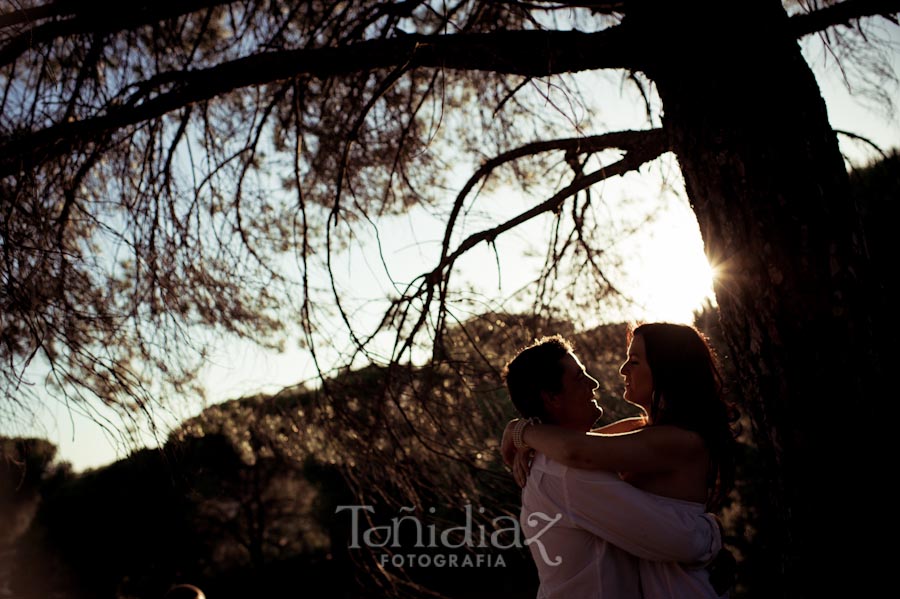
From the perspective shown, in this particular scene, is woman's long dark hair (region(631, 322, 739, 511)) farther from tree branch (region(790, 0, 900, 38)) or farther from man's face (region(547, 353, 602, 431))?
tree branch (region(790, 0, 900, 38))

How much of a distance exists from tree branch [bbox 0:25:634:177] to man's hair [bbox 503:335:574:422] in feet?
3.03

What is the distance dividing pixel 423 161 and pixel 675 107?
211 centimetres

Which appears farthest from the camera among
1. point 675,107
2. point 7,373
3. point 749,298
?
point 7,373

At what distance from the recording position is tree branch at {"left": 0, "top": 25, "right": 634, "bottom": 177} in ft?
7.77

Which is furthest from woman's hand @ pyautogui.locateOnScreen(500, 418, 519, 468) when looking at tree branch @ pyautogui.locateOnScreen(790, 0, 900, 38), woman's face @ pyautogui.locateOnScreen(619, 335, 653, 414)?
tree branch @ pyautogui.locateOnScreen(790, 0, 900, 38)

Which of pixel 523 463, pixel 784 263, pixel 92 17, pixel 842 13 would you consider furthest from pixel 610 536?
pixel 92 17

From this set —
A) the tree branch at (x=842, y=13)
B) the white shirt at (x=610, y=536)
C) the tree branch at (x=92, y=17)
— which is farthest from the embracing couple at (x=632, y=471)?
the tree branch at (x=92, y=17)

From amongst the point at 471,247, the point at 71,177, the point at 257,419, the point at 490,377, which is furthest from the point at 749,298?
the point at 71,177

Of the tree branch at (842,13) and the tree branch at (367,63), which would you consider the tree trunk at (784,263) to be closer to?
the tree branch at (367,63)

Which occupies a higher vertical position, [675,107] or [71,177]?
[71,177]

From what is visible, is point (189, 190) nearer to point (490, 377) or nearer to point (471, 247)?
point (471, 247)

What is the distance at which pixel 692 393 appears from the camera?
6.25ft

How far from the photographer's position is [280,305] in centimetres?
349

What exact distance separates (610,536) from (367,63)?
5.67 ft
